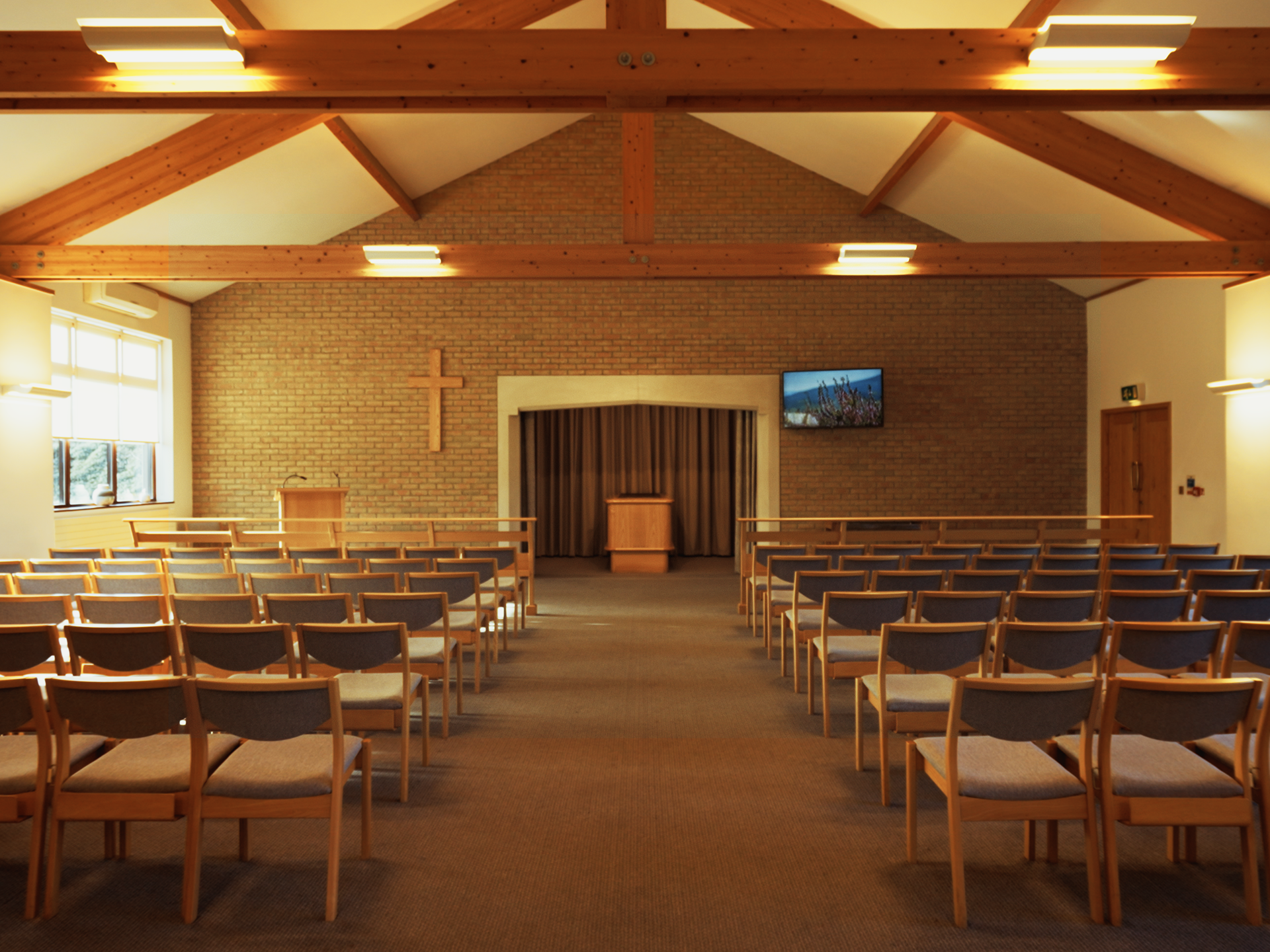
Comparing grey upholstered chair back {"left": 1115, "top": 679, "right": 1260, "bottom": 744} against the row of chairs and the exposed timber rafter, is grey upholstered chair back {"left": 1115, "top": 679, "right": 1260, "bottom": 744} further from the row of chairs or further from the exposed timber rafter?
the exposed timber rafter

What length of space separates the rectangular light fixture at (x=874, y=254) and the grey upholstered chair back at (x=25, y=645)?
675 centimetres

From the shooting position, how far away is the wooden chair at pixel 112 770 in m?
2.68

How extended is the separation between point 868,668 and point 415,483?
335 inches

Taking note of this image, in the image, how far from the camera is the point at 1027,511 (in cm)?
1181

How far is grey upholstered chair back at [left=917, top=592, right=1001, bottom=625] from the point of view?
423cm

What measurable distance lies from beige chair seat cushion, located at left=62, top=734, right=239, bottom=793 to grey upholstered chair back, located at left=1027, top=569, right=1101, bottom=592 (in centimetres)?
425

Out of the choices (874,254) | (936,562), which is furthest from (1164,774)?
(874,254)

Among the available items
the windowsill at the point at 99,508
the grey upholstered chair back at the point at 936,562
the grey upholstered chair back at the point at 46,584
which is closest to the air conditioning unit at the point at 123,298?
the windowsill at the point at 99,508

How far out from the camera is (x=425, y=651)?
175 inches

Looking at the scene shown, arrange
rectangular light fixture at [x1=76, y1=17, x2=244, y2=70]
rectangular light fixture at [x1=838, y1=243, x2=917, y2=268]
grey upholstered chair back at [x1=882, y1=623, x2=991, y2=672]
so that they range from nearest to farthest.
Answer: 1. grey upholstered chair back at [x1=882, y1=623, x2=991, y2=672]
2. rectangular light fixture at [x1=76, y1=17, x2=244, y2=70]
3. rectangular light fixture at [x1=838, y1=243, x2=917, y2=268]

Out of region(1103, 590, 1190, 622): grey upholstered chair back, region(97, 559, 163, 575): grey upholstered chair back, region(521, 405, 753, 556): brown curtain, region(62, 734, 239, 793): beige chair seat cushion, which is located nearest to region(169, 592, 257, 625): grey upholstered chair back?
region(62, 734, 239, 793): beige chair seat cushion

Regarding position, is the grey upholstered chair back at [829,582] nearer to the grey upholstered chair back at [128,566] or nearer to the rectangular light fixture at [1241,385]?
the grey upholstered chair back at [128,566]

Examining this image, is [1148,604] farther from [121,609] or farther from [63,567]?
[63,567]

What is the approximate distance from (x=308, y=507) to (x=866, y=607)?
342 inches
